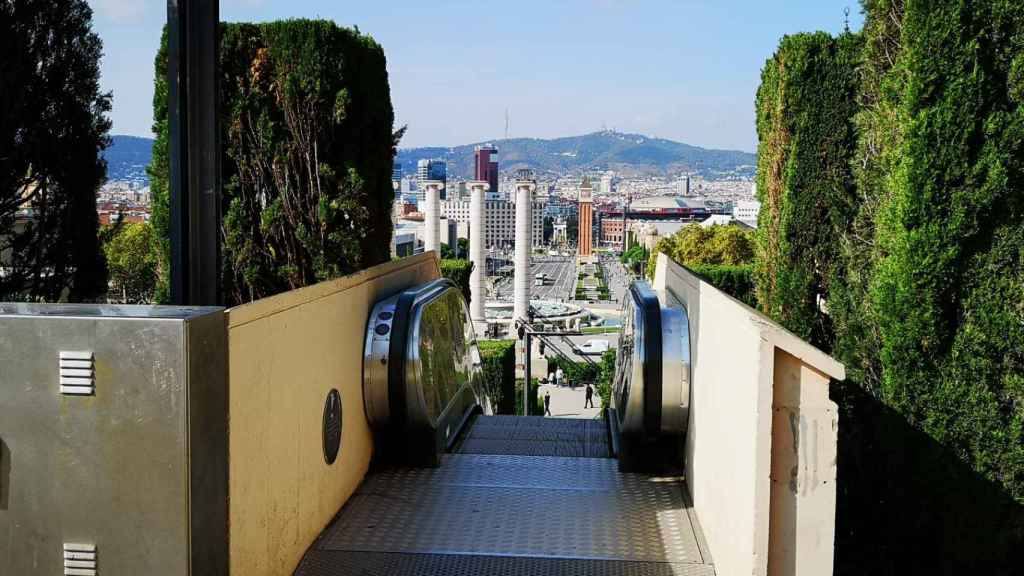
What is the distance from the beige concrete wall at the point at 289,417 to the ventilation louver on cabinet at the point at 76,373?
0.42m

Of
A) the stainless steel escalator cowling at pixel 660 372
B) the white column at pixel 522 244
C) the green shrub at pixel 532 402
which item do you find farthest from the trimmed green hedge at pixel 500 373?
the white column at pixel 522 244

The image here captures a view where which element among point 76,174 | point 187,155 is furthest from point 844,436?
point 76,174

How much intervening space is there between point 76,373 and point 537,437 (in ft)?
15.2

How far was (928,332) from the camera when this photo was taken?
5230 millimetres

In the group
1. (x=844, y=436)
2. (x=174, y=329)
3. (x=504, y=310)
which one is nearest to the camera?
(x=174, y=329)

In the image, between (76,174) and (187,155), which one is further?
(76,174)

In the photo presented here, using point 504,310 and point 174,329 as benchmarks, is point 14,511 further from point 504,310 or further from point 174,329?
point 504,310

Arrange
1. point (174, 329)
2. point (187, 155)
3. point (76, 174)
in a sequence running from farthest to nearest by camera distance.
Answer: point (76, 174), point (187, 155), point (174, 329)

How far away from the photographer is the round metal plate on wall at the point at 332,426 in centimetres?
432

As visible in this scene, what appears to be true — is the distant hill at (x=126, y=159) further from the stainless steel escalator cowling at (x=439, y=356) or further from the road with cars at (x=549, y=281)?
the road with cars at (x=549, y=281)

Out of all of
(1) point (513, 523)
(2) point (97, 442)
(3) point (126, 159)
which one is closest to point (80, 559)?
(2) point (97, 442)

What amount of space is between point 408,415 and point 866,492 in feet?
9.40

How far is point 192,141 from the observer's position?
4039mm

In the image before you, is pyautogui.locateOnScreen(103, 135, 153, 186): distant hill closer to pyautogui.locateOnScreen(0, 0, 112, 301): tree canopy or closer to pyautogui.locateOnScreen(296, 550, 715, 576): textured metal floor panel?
pyautogui.locateOnScreen(0, 0, 112, 301): tree canopy
